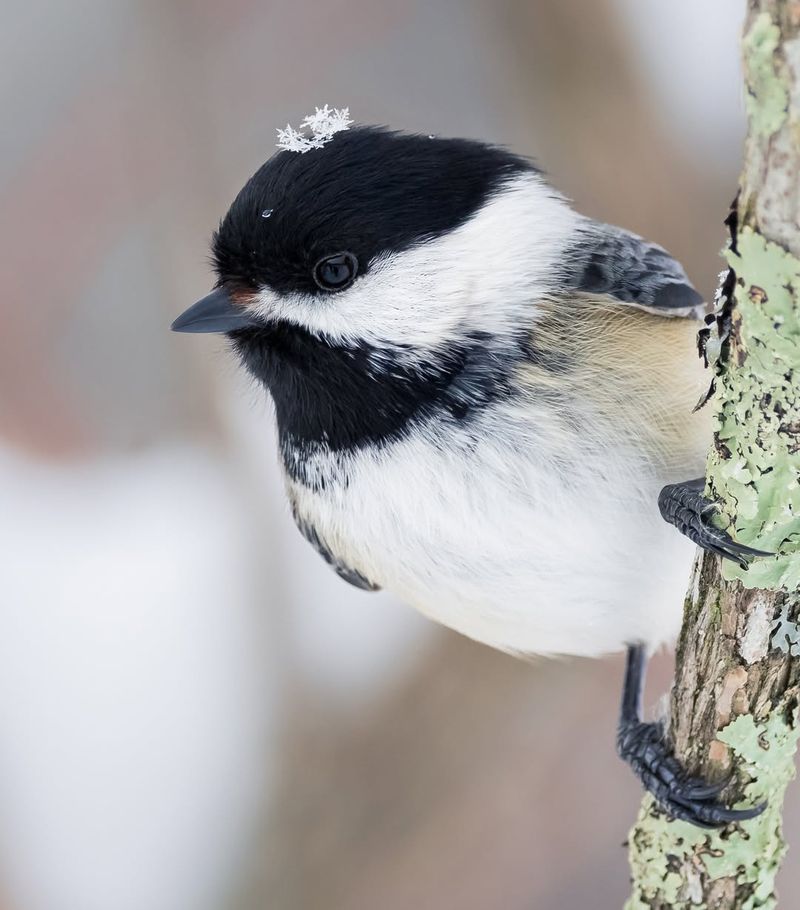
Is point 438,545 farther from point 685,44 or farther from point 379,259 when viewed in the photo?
point 685,44

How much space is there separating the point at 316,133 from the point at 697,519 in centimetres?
55

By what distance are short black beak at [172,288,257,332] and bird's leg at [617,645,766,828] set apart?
62cm

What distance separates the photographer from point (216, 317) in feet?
3.46

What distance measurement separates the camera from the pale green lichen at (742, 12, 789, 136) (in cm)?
53

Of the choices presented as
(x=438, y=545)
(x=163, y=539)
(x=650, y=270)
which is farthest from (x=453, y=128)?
(x=438, y=545)

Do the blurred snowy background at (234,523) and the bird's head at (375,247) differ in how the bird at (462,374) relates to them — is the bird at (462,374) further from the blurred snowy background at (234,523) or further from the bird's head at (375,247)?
the blurred snowy background at (234,523)

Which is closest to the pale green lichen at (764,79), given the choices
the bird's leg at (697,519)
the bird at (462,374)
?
the bird's leg at (697,519)

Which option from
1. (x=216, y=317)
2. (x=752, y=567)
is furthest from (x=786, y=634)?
(x=216, y=317)

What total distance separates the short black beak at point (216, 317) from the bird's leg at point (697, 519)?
0.47 metres

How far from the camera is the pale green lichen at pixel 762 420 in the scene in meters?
0.61

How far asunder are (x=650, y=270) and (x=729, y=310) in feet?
1.66

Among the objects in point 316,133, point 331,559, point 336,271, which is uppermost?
point 316,133

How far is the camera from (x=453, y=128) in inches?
74.9

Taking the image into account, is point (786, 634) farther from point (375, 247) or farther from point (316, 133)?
point (316, 133)
